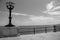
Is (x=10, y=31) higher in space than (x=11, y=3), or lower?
lower

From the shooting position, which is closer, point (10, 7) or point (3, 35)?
point (3, 35)

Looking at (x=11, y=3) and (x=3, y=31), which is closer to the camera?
(x=3, y=31)

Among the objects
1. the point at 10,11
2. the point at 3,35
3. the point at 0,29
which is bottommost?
the point at 3,35

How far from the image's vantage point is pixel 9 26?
31.5 ft

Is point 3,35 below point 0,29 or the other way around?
below

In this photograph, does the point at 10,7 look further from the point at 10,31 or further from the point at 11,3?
the point at 10,31

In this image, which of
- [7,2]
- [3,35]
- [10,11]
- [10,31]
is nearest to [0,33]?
[3,35]

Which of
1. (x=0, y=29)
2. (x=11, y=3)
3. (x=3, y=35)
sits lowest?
(x=3, y=35)

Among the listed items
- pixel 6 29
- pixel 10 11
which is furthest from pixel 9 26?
pixel 10 11

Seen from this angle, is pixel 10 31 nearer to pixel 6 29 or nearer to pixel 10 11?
pixel 6 29

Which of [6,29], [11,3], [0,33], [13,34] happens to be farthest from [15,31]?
[11,3]

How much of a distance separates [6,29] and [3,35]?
0.77m

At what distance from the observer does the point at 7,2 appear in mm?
10141

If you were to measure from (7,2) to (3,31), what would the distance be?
359cm
